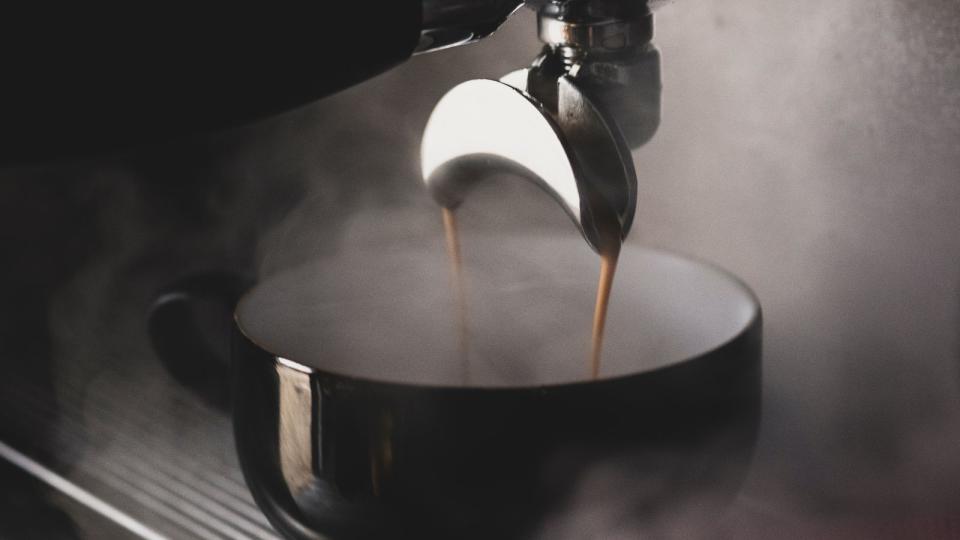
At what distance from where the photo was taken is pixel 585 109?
30cm

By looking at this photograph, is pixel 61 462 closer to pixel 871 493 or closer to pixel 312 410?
pixel 312 410

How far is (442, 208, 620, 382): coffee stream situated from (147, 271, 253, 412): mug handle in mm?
96

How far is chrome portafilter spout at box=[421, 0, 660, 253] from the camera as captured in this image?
0.99ft

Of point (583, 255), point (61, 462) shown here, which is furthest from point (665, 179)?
point (61, 462)

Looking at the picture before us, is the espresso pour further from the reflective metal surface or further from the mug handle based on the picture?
Answer: the mug handle

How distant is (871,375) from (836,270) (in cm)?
4

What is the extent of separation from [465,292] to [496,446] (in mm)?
191

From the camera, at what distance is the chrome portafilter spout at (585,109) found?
0.99 ft

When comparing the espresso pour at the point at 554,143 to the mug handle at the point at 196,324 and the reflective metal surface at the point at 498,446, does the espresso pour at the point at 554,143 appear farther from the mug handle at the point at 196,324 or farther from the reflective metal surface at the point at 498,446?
the mug handle at the point at 196,324

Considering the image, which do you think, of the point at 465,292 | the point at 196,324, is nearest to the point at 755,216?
the point at 465,292

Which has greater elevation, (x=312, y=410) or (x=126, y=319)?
(x=312, y=410)

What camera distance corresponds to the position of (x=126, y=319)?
62 centimetres

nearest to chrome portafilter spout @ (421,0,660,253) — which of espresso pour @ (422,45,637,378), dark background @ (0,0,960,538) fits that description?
espresso pour @ (422,45,637,378)

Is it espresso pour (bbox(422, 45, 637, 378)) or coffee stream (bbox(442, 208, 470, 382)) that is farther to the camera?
coffee stream (bbox(442, 208, 470, 382))
